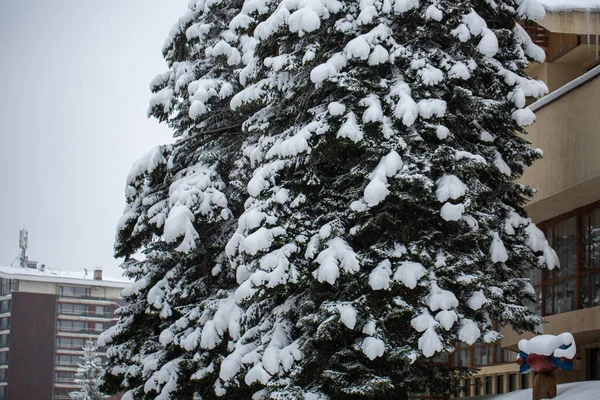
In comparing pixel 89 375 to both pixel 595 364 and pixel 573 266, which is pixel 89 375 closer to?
pixel 595 364

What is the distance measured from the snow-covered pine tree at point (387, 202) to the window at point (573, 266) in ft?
8.41

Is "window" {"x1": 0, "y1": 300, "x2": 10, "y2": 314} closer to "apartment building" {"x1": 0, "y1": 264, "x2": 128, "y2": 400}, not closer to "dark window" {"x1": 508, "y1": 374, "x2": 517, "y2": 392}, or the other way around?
"apartment building" {"x1": 0, "y1": 264, "x2": 128, "y2": 400}

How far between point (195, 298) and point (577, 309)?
7787 millimetres

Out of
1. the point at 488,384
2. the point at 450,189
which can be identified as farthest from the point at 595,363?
the point at 488,384

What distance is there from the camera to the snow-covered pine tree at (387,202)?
12133 mm

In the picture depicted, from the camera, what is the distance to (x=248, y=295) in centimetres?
1352

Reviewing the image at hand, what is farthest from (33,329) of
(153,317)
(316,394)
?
(316,394)

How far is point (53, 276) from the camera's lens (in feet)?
387

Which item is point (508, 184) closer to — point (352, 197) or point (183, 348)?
point (352, 197)

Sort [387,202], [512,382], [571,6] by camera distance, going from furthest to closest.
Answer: [512,382] < [571,6] < [387,202]

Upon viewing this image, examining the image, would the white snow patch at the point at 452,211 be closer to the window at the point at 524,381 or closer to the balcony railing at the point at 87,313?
the window at the point at 524,381

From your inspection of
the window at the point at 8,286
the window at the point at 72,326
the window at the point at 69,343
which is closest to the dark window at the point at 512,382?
the window at the point at 8,286

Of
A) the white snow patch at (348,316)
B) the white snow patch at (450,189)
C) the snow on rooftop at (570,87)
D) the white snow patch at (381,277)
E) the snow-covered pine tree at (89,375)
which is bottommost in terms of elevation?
the snow-covered pine tree at (89,375)

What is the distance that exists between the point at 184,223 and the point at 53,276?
107 m
